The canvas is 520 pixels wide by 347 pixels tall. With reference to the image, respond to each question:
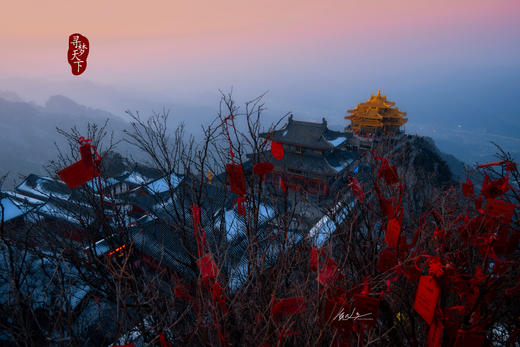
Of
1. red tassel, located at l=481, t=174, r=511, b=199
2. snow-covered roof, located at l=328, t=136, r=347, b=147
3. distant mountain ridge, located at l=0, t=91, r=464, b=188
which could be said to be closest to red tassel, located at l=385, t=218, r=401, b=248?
red tassel, located at l=481, t=174, r=511, b=199

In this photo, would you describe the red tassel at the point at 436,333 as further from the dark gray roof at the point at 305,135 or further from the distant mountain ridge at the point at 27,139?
the distant mountain ridge at the point at 27,139

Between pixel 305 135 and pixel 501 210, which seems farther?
pixel 305 135

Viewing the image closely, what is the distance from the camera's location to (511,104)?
162 meters

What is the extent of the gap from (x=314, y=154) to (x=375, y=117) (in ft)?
27.1

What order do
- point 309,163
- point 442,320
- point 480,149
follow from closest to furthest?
point 442,320, point 309,163, point 480,149

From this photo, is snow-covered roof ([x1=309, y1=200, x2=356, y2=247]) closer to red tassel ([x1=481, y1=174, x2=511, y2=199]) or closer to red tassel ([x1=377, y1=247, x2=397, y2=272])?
red tassel ([x1=377, y1=247, x2=397, y2=272])

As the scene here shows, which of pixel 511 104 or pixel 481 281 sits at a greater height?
pixel 511 104

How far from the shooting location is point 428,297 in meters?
2.67

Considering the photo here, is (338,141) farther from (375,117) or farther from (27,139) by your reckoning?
(27,139)

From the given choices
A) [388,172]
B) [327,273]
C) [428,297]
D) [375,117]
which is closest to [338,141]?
[375,117]

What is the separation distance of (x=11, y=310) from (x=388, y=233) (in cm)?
447

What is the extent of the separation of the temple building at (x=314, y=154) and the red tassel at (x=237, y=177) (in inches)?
547

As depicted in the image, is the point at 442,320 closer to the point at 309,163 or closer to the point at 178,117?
the point at 309,163

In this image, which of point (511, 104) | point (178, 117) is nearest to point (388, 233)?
point (178, 117)
